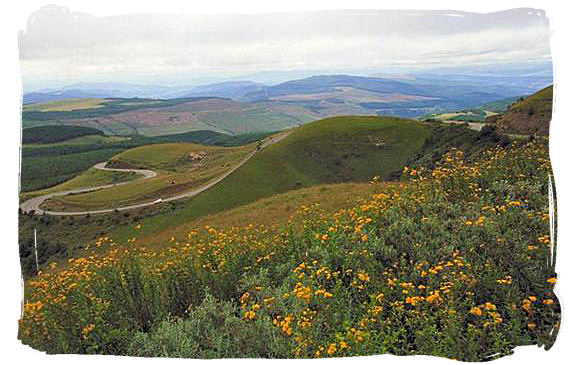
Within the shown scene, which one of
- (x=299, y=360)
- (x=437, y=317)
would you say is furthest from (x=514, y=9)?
(x=299, y=360)

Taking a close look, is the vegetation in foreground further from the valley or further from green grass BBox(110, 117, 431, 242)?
green grass BBox(110, 117, 431, 242)

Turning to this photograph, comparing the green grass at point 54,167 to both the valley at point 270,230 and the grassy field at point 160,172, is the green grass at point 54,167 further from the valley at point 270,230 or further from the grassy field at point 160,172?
the grassy field at point 160,172

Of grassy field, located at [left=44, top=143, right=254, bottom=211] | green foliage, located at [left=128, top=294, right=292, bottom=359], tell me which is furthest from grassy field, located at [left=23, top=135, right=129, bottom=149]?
green foliage, located at [left=128, top=294, right=292, bottom=359]

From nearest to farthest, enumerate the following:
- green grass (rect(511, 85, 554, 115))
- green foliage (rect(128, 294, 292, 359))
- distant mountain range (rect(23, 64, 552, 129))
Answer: green foliage (rect(128, 294, 292, 359)), green grass (rect(511, 85, 554, 115)), distant mountain range (rect(23, 64, 552, 129))

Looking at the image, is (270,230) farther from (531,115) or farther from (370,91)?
(370,91)

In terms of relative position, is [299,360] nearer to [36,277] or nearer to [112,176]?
[36,277]

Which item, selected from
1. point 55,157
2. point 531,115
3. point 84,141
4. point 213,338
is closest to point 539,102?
point 531,115
